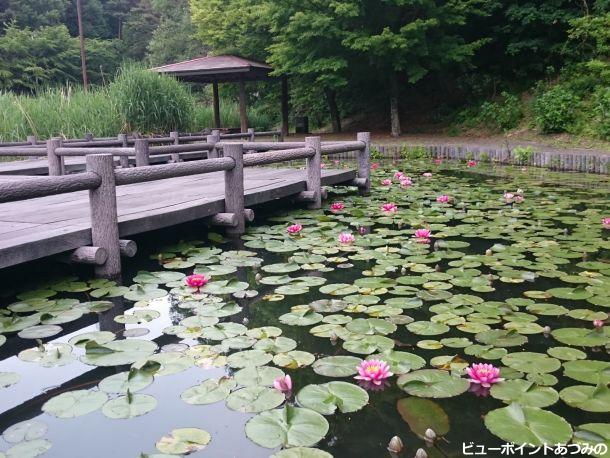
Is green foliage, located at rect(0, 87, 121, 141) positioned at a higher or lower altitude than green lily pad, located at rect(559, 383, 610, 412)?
higher

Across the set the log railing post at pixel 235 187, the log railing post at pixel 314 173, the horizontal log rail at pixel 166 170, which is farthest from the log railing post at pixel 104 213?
the log railing post at pixel 314 173

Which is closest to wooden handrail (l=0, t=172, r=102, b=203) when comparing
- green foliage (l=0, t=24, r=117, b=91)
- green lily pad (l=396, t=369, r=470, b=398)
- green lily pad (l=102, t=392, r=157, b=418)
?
green lily pad (l=102, t=392, r=157, b=418)

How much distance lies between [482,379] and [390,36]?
34.7 ft

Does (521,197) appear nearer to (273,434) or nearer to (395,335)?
(395,335)

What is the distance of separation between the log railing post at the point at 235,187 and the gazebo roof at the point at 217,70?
905 centimetres

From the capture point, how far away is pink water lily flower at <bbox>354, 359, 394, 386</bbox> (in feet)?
6.15

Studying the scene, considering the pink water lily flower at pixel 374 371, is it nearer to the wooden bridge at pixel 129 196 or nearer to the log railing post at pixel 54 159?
the wooden bridge at pixel 129 196

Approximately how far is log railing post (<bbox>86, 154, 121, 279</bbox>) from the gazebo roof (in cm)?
1011

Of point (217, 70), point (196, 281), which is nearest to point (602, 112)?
point (217, 70)

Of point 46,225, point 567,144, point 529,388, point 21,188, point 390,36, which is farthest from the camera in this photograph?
point 390,36

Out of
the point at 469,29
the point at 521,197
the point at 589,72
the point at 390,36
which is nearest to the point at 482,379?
the point at 521,197

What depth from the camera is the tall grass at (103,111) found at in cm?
995

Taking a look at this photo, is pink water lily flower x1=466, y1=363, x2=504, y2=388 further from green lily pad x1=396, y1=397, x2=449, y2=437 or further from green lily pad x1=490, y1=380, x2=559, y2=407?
green lily pad x1=396, y1=397, x2=449, y2=437

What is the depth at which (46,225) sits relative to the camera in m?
3.42
